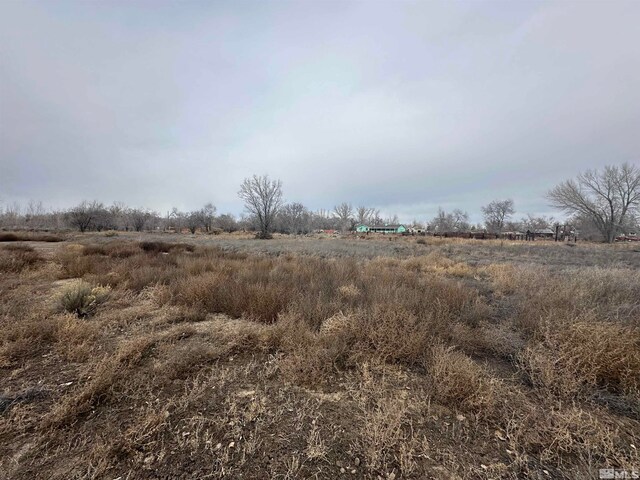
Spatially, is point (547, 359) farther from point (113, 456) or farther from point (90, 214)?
point (90, 214)

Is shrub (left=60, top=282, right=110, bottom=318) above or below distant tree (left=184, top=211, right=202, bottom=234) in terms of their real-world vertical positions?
below

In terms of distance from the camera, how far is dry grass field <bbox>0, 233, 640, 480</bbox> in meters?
2.00

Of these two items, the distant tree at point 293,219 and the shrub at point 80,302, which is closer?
the shrub at point 80,302

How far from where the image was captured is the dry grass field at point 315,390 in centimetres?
200

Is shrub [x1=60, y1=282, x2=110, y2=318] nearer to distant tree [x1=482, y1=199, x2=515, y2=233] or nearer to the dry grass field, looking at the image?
the dry grass field

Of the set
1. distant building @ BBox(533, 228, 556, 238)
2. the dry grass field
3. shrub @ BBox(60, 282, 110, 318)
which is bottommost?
the dry grass field

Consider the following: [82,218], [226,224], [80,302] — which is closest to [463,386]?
[80,302]

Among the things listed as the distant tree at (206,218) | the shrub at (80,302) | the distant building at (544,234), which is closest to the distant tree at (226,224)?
the distant tree at (206,218)

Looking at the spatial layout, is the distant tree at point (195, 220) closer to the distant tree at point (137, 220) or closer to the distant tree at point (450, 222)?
the distant tree at point (137, 220)

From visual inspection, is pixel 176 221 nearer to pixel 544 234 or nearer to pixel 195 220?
pixel 195 220

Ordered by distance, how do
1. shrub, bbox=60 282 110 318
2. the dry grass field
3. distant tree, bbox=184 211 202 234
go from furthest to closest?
distant tree, bbox=184 211 202 234, shrub, bbox=60 282 110 318, the dry grass field

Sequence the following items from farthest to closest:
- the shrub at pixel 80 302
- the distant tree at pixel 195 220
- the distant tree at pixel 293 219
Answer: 1. the distant tree at pixel 293 219
2. the distant tree at pixel 195 220
3. the shrub at pixel 80 302

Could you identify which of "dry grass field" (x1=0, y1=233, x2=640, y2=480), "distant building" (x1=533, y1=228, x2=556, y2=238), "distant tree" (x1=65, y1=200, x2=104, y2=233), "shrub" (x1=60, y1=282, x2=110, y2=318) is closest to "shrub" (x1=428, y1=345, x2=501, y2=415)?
"dry grass field" (x1=0, y1=233, x2=640, y2=480)

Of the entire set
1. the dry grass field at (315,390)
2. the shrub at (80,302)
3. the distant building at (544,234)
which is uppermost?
the distant building at (544,234)
